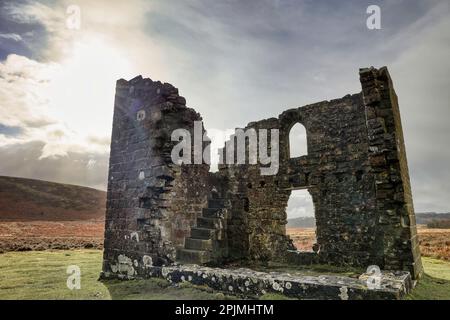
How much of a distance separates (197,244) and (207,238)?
1.48 ft

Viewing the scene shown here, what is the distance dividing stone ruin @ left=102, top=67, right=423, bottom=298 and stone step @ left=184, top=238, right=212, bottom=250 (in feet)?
0.10

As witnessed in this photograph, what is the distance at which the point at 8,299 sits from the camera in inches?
230

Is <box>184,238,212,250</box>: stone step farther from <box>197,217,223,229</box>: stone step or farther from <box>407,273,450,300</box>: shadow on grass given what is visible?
<box>407,273,450,300</box>: shadow on grass

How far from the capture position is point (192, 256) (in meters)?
8.73

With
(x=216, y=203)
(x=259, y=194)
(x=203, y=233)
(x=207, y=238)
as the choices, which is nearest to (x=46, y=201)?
(x=216, y=203)

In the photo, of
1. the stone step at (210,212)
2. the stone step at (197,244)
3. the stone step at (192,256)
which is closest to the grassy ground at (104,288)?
the stone step at (192,256)

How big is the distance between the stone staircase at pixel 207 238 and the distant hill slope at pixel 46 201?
37.3 metres

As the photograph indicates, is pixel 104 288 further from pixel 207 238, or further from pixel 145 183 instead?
pixel 207 238

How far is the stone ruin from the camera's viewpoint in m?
7.20

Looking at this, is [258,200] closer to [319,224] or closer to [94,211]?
[319,224]

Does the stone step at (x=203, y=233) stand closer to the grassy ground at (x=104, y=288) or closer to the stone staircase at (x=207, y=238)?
the stone staircase at (x=207, y=238)

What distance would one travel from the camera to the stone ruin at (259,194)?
23.6 feet

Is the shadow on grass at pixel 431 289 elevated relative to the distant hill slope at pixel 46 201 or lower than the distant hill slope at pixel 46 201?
lower

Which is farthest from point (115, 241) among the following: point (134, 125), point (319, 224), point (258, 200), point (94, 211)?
point (94, 211)
